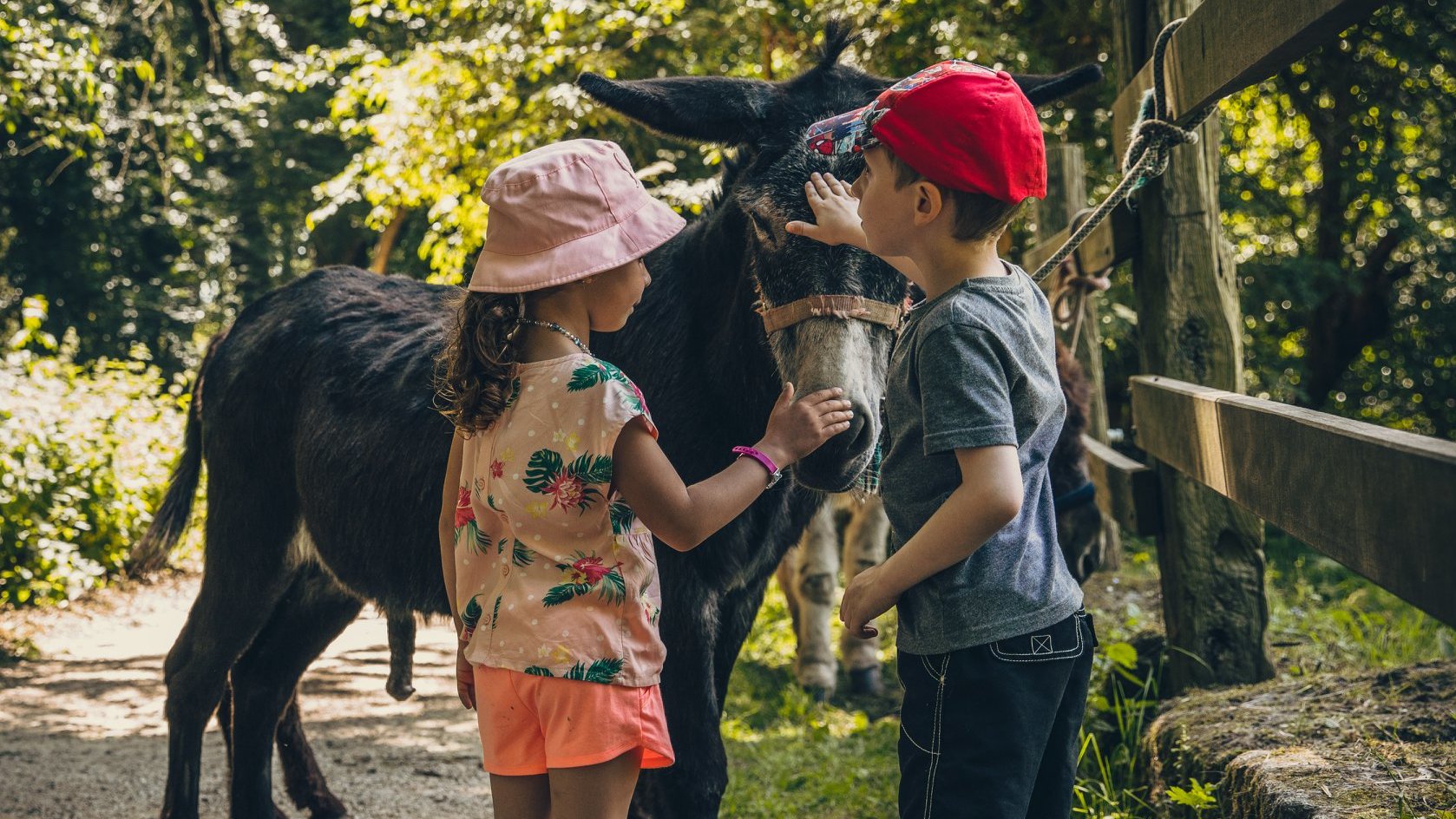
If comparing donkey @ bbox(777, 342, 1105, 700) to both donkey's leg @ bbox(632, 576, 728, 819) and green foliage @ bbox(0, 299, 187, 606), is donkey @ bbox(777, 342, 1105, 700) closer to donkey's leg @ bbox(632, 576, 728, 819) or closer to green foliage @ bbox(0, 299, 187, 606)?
donkey's leg @ bbox(632, 576, 728, 819)

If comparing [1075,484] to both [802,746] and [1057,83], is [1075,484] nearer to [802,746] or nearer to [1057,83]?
[802,746]

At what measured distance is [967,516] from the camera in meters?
1.68

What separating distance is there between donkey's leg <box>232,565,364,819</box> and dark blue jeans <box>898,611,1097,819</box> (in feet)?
8.77

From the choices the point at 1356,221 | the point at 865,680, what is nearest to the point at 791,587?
the point at 865,680

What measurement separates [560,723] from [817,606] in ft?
13.8

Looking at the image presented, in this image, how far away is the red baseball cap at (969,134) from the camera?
1753 millimetres

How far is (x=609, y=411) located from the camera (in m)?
1.94

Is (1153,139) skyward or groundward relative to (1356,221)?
groundward

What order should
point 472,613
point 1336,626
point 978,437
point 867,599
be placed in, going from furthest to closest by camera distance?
1. point 1336,626
2. point 472,613
3. point 867,599
4. point 978,437

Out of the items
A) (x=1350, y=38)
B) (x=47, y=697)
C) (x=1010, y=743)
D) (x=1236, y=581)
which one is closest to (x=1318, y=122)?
(x=1350, y=38)

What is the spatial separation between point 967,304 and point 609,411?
0.67 meters

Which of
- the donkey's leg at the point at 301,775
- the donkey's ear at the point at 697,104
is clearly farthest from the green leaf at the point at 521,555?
the donkey's leg at the point at 301,775

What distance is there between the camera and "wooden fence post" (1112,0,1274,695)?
3.24m

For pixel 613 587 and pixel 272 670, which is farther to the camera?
pixel 272 670
